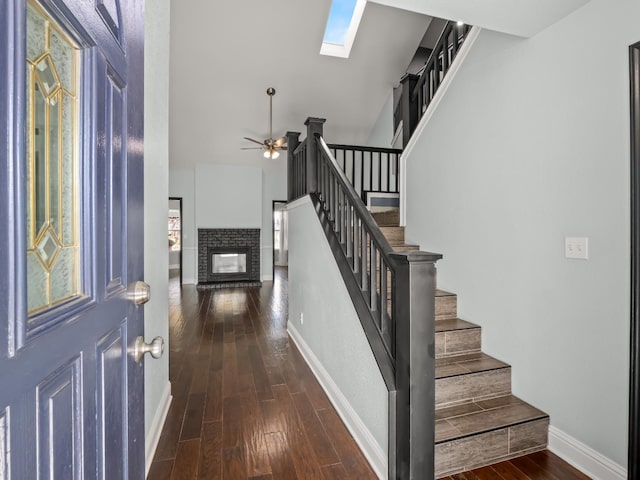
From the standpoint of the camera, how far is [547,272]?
2.03 metres

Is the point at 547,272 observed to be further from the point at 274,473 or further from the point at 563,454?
the point at 274,473

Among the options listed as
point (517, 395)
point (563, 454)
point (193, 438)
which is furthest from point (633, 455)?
point (193, 438)

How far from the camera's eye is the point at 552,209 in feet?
6.55

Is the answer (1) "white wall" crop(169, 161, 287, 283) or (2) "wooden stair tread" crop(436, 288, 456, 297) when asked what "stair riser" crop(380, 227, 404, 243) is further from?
(1) "white wall" crop(169, 161, 287, 283)

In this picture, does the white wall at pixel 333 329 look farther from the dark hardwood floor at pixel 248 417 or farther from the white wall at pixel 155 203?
the white wall at pixel 155 203

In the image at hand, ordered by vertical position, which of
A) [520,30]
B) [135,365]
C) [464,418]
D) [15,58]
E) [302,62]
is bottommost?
[464,418]

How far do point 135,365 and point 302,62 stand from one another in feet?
18.8

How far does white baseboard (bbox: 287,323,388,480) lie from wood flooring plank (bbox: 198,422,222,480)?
2.59ft

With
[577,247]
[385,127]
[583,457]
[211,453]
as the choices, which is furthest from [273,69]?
[583,457]

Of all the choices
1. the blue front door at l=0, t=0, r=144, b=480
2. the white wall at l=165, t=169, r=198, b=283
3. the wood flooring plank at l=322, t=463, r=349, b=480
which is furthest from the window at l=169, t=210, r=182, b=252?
the blue front door at l=0, t=0, r=144, b=480

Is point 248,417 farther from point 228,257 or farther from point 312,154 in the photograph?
point 228,257

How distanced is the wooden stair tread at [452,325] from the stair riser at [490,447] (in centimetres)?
68

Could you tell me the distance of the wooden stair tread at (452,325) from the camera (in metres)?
2.46

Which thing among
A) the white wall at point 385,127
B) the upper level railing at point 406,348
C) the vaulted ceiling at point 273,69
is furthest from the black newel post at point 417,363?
the white wall at point 385,127
